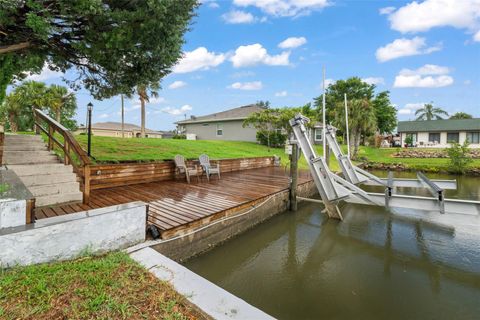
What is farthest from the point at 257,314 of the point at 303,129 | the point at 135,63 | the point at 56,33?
the point at 56,33

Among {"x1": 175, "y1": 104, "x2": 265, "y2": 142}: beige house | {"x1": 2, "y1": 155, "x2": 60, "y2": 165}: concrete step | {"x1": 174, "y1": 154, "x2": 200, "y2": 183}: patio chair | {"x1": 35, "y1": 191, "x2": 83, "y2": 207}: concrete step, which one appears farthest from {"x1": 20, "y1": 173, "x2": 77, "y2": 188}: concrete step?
{"x1": 175, "y1": 104, "x2": 265, "y2": 142}: beige house

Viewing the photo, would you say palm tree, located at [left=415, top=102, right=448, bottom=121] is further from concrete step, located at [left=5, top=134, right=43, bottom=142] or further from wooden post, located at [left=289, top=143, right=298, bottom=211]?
concrete step, located at [left=5, top=134, right=43, bottom=142]

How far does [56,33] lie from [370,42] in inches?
575

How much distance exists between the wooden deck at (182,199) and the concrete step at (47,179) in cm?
Result: 55

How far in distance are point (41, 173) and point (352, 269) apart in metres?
6.08

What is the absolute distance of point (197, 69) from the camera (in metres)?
22.7

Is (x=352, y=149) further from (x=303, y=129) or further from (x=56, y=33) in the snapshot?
(x=56, y=33)

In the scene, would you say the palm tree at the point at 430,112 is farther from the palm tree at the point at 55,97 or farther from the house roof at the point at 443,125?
the palm tree at the point at 55,97

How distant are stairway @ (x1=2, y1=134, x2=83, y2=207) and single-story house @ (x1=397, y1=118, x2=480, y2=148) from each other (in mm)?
36735

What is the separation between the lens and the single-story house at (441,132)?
1105 inches

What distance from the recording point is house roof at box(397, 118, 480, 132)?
28.4 metres

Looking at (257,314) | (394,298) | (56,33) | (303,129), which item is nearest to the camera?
(257,314)

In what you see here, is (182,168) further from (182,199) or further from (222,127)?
(222,127)

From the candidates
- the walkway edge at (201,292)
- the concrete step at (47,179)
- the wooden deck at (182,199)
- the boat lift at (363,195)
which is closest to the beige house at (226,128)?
the wooden deck at (182,199)
